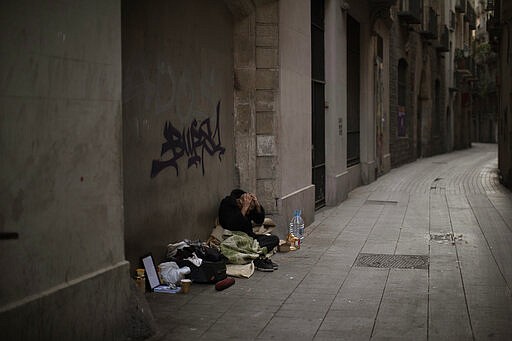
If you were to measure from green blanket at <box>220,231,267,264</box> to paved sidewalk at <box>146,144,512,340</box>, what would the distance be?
343 millimetres

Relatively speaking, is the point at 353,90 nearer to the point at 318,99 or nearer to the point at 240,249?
the point at 318,99

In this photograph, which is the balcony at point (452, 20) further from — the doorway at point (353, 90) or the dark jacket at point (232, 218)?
the dark jacket at point (232, 218)

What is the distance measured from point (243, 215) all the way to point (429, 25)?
24.9 meters

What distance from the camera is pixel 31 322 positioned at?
4.68 m

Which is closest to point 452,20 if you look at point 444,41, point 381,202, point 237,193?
point 444,41

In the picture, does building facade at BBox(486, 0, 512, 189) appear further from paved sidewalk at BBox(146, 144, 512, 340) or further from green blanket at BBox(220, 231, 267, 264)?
green blanket at BBox(220, 231, 267, 264)

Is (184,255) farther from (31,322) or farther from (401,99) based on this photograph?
(401,99)

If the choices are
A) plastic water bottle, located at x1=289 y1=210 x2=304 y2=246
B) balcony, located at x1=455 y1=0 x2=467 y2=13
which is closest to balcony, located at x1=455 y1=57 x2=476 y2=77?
balcony, located at x1=455 y1=0 x2=467 y2=13

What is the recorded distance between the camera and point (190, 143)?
8.98m

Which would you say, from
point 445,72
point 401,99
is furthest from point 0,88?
point 445,72

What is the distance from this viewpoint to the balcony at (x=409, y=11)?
2639cm

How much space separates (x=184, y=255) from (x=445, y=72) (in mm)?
34918

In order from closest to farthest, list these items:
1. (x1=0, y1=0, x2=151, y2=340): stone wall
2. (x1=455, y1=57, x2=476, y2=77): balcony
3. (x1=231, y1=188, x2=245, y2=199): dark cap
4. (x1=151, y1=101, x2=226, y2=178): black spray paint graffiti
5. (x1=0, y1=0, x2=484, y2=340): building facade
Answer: (x1=0, y1=0, x2=151, y2=340): stone wall, (x1=0, y1=0, x2=484, y2=340): building facade, (x1=151, y1=101, x2=226, y2=178): black spray paint graffiti, (x1=231, y1=188, x2=245, y2=199): dark cap, (x1=455, y1=57, x2=476, y2=77): balcony

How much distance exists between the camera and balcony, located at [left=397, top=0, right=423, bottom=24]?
86.6 feet
